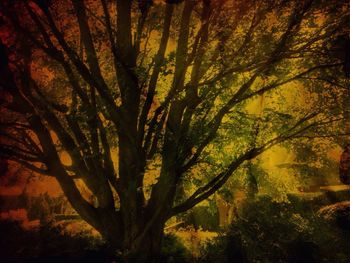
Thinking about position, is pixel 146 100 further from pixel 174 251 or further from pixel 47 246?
pixel 47 246

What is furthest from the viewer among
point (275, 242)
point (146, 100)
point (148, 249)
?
point (275, 242)

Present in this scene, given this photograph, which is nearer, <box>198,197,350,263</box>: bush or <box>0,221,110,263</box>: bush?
<box>0,221,110,263</box>: bush

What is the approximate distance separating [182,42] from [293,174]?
16.4 meters

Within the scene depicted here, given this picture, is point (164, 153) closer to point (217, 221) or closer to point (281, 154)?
point (217, 221)

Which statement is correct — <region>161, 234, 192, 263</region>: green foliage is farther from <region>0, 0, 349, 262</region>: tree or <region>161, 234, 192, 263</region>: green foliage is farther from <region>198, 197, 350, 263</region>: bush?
<region>0, 0, 349, 262</region>: tree

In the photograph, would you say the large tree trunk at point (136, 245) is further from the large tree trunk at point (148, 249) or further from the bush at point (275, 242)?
the bush at point (275, 242)

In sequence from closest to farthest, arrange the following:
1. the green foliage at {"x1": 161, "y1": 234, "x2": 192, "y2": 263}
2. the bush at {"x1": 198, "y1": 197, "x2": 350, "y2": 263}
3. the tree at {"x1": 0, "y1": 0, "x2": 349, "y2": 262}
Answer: the tree at {"x1": 0, "y1": 0, "x2": 349, "y2": 262}, the green foliage at {"x1": 161, "y1": 234, "x2": 192, "y2": 263}, the bush at {"x1": 198, "y1": 197, "x2": 350, "y2": 263}

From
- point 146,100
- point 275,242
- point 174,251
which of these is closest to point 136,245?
point 174,251

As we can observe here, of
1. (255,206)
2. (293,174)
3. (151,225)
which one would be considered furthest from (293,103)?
(151,225)

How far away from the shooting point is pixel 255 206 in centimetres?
1212

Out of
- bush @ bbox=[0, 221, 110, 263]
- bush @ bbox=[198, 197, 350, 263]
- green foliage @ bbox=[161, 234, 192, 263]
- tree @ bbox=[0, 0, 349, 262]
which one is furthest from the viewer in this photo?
bush @ bbox=[198, 197, 350, 263]

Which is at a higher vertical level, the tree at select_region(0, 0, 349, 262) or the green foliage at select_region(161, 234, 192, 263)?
the tree at select_region(0, 0, 349, 262)

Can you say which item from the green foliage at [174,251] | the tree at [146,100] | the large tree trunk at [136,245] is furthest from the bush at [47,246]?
the tree at [146,100]

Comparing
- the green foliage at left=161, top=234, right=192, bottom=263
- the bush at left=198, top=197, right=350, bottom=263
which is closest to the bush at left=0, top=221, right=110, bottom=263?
the green foliage at left=161, top=234, right=192, bottom=263
